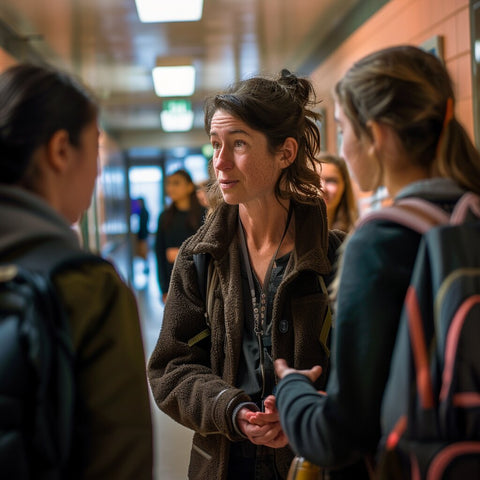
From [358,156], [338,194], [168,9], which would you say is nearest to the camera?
[358,156]

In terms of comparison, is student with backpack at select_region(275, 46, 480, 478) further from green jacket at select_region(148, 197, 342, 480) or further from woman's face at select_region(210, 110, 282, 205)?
woman's face at select_region(210, 110, 282, 205)

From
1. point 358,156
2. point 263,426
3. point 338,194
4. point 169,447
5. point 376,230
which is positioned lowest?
point 169,447

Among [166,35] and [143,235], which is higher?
[166,35]

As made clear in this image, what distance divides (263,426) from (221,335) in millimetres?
293

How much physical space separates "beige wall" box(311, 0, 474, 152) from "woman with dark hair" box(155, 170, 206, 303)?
71.2 inches

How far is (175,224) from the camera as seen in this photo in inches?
253

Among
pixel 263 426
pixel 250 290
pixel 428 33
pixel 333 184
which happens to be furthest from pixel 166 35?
pixel 263 426

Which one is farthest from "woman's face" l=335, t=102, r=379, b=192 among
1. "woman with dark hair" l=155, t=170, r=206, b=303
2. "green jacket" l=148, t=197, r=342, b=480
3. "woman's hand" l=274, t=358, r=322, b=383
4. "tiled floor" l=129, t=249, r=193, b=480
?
"woman with dark hair" l=155, t=170, r=206, b=303

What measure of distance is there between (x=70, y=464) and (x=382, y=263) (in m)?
0.64

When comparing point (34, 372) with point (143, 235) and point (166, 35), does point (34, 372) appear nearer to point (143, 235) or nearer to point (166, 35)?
point (166, 35)

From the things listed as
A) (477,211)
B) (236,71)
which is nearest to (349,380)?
(477,211)

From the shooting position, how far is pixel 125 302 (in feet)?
3.88

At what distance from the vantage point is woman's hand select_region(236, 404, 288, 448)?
1627 millimetres

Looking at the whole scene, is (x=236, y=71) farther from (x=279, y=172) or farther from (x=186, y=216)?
(x=279, y=172)
